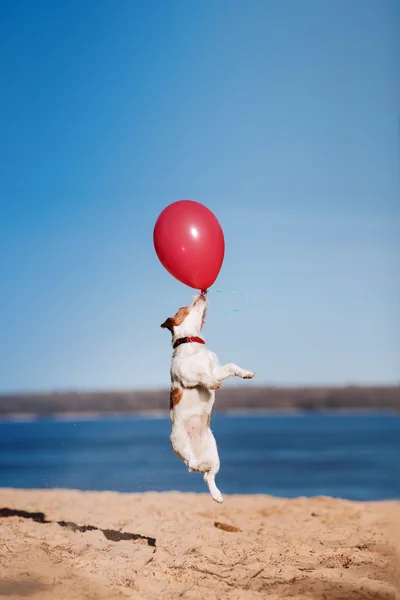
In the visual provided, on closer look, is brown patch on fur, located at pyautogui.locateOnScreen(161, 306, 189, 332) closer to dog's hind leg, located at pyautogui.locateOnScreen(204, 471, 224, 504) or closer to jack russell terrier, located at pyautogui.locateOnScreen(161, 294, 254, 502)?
jack russell terrier, located at pyautogui.locateOnScreen(161, 294, 254, 502)

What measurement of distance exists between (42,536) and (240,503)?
4.03m

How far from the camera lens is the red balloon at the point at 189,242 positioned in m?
5.26

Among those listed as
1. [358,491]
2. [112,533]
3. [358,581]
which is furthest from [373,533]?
[358,491]

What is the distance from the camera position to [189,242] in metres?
5.24

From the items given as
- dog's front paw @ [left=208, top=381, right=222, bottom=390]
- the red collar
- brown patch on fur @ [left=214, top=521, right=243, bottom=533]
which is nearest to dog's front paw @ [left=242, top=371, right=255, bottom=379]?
dog's front paw @ [left=208, top=381, right=222, bottom=390]

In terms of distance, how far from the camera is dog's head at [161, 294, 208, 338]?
544 cm

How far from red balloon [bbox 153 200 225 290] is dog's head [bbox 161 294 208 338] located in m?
0.15

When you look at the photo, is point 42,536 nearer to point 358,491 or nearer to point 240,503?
point 240,503

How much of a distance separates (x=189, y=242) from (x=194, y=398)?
1192 mm

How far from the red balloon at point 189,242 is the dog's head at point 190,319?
152mm

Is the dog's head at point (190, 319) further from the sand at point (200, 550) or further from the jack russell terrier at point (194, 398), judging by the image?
the sand at point (200, 550)

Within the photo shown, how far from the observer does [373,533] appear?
7.64m

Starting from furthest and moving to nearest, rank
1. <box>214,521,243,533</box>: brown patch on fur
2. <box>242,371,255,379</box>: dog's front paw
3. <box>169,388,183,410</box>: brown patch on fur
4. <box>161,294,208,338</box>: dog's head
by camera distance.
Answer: <box>214,521,243,533</box>: brown patch on fur, <box>161,294,208,338</box>: dog's head, <box>169,388,183,410</box>: brown patch on fur, <box>242,371,255,379</box>: dog's front paw

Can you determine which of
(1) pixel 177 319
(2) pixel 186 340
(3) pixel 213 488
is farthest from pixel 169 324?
(3) pixel 213 488
